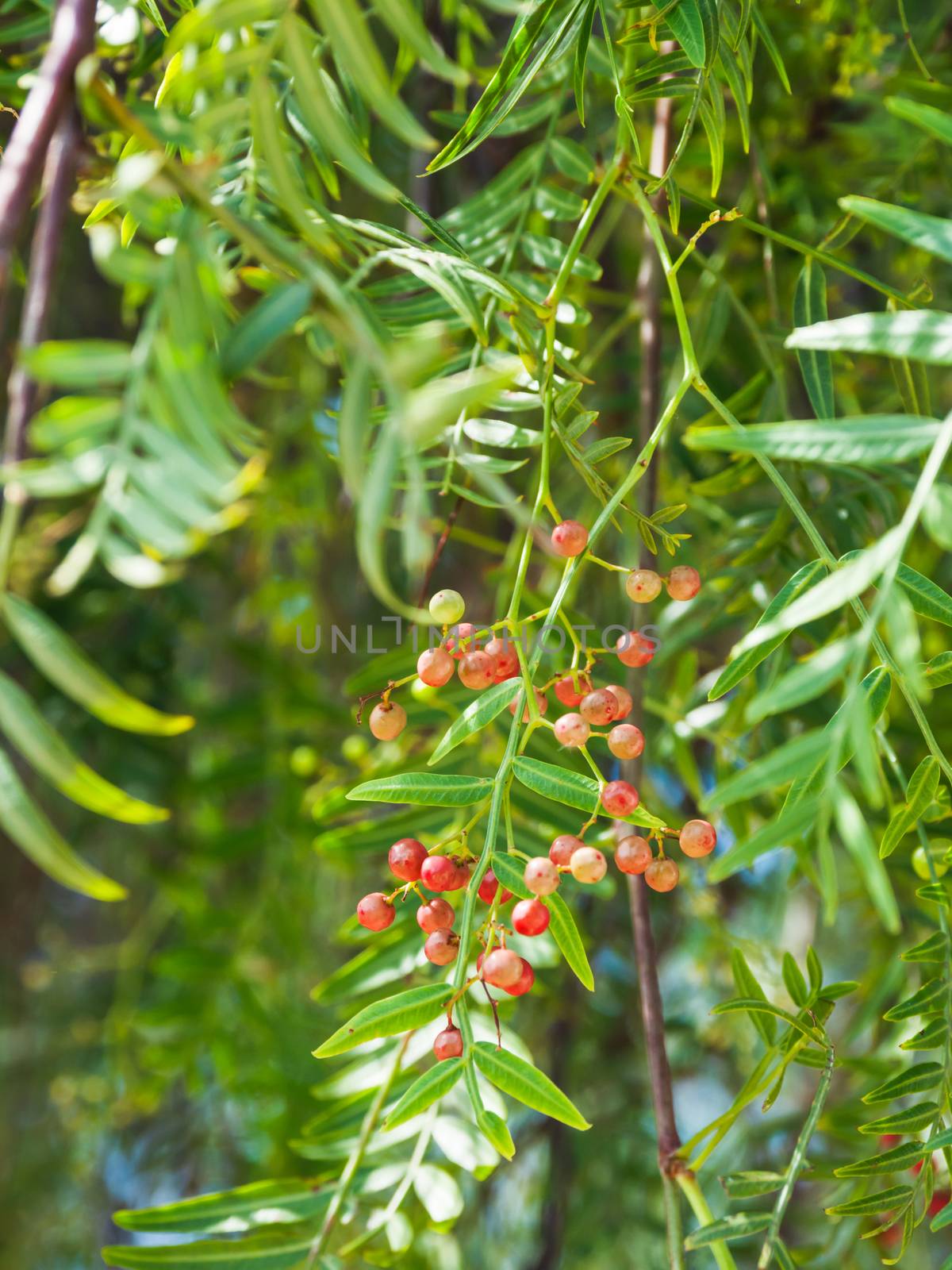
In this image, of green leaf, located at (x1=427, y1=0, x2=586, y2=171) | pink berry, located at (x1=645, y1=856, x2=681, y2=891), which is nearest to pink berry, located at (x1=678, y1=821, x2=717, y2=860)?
pink berry, located at (x1=645, y1=856, x2=681, y2=891)

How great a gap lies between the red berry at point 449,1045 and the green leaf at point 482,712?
12 cm

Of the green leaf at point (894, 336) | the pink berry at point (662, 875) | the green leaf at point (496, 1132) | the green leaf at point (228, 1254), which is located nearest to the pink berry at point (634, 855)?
the pink berry at point (662, 875)

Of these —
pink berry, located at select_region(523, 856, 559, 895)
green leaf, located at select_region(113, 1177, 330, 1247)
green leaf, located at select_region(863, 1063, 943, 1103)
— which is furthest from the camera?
green leaf, located at select_region(113, 1177, 330, 1247)

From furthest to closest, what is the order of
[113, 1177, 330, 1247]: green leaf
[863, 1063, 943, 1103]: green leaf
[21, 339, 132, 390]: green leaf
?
1. [113, 1177, 330, 1247]: green leaf
2. [863, 1063, 943, 1103]: green leaf
3. [21, 339, 132, 390]: green leaf

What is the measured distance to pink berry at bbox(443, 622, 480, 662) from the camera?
0.48 metres

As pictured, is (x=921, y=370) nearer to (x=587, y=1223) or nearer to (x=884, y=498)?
(x=884, y=498)

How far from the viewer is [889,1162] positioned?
1.70ft

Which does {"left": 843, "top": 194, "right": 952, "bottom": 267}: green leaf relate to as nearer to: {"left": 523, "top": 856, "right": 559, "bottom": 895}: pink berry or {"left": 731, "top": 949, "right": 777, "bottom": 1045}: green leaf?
{"left": 523, "top": 856, "right": 559, "bottom": 895}: pink berry

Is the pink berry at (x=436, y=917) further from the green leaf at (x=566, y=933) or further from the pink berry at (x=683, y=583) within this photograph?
the pink berry at (x=683, y=583)

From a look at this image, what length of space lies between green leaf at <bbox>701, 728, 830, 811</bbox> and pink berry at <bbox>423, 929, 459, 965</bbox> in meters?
0.19

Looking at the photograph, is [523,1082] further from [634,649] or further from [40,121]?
[40,121]

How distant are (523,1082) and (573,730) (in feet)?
0.47

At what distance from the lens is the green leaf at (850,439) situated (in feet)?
1.08

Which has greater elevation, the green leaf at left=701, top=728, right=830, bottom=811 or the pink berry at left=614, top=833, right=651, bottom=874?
the green leaf at left=701, top=728, right=830, bottom=811
